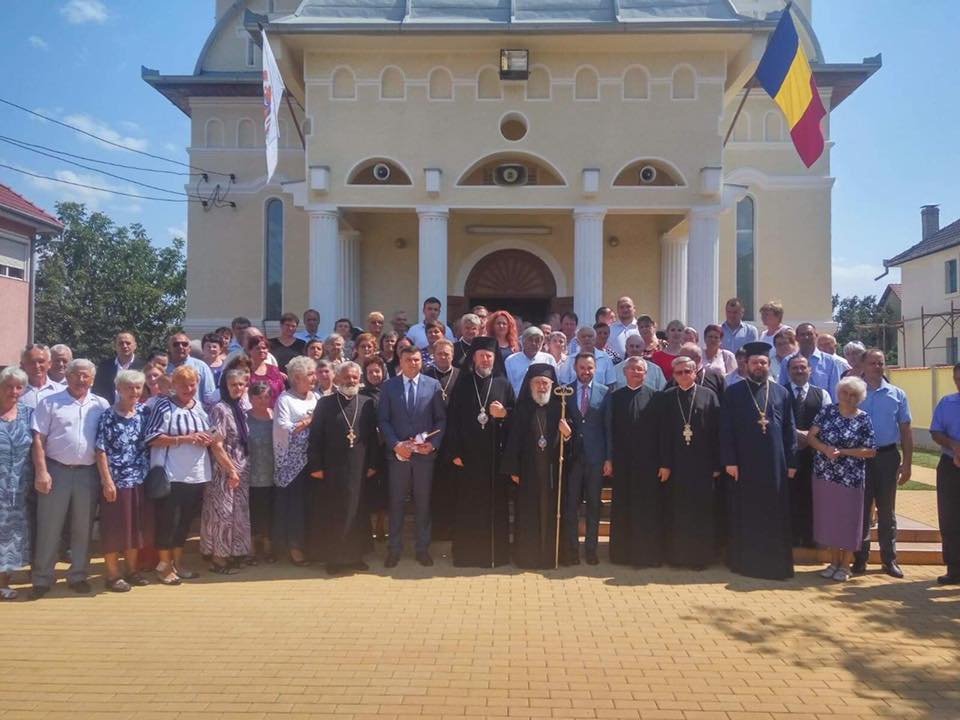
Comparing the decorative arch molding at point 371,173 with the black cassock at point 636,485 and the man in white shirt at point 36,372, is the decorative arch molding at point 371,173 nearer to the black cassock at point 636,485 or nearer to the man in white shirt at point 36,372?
the man in white shirt at point 36,372

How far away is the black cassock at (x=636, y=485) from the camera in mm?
7684

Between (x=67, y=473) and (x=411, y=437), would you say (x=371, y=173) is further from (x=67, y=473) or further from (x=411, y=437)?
(x=67, y=473)

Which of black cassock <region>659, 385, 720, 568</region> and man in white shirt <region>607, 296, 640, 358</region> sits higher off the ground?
man in white shirt <region>607, 296, 640, 358</region>

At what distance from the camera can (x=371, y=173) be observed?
14.5 m

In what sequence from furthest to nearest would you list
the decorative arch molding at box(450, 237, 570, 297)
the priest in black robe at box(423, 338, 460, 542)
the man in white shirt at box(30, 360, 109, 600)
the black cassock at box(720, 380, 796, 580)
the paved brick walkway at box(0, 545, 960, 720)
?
the decorative arch molding at box(450, 237, 570, 297)
the priest in black robe at box(423, 338, 460, 542)
the black cassock at box(720, 380, 796, 580)
the man in white shirt at box(30, 360, 109, 600)
the paved brick walkway at box(0, 545, 960, 720)

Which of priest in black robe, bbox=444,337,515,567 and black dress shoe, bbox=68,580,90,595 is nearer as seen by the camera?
black dress shoe, bbox=68,580,90,595

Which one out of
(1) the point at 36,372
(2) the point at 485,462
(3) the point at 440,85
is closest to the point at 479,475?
(2) the point at 485,462

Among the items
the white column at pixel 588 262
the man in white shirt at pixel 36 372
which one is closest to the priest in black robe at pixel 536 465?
the man in white shirt at pixel 36 372

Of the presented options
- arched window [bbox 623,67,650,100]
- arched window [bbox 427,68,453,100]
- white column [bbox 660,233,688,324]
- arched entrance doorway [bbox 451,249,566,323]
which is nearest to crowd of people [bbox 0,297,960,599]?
arched window [bbox 427,68,453,100]

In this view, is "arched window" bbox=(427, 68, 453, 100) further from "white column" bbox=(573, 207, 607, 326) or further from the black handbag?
the black handbag

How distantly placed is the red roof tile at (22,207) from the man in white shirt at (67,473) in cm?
1725

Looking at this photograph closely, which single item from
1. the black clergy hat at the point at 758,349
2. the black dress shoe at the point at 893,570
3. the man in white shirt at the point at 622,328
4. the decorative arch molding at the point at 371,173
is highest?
the decorative arch molding at the point at 371,173

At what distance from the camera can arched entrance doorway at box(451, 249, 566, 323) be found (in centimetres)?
1653

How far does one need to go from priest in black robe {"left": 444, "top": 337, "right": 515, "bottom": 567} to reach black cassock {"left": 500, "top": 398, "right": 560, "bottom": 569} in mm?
173
